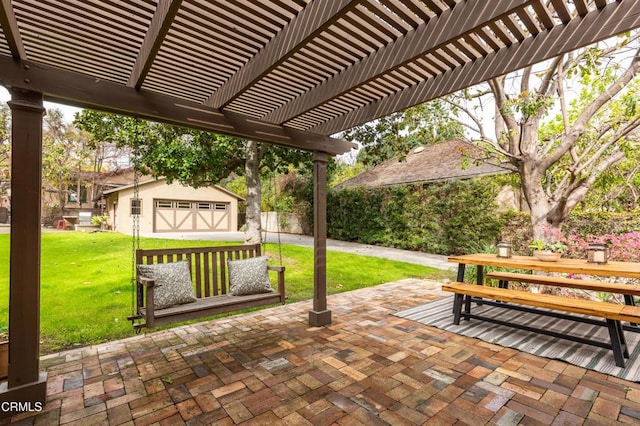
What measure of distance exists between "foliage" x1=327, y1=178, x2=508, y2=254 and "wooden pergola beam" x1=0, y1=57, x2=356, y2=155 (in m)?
6.24

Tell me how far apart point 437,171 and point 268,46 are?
404 inches

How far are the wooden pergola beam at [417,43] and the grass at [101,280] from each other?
138 inches

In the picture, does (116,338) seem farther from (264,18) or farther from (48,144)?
(48,144)

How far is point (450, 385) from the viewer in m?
2.55

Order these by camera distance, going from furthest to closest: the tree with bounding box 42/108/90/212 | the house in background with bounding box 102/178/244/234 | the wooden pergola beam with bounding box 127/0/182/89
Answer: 1. the tree with bounding box 42/108/90/212
2. the house in background with bounding box 102/178/244/234
3. the wooden pergola beam with bounding box 127/0/182/89

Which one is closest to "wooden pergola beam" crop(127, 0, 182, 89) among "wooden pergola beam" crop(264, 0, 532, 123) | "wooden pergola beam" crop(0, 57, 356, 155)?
"wooden pergola beam" crop(0, 57, 356, 155)

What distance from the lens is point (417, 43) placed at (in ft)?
7.02

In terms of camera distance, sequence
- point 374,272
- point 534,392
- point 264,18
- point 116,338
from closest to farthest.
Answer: point 264,18
point 534,392
point 116,338
point 374,272

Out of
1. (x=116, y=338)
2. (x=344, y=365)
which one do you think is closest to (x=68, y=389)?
(x=116, y=338)

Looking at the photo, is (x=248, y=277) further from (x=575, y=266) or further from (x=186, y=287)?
(x=575, y=266)

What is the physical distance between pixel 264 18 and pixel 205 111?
4.16 feet

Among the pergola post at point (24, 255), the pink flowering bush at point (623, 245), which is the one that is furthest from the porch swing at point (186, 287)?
the pink flowering bush at point (623, 245)

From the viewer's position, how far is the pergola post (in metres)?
2.22

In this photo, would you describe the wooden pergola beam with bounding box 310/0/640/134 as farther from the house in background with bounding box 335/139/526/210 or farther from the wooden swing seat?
the house in background with bounding box 335/139/526/210
